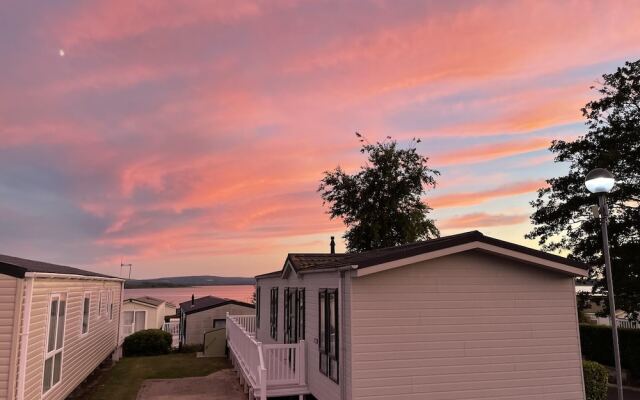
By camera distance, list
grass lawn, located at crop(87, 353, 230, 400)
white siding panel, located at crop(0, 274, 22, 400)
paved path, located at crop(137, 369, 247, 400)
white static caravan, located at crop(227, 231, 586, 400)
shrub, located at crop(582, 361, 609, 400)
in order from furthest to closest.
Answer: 1. grass lawn, located at crop(87, 353, 230, 400)
2. paved path, located at crop(137, 369, 247, 400)
3. shrub, located at crop(582, 361, 609, 400)
4. white static caravan, located at crop(227, 231, 586, 400)
5. white siding panel, located at crop(0, 274, 22, 400)

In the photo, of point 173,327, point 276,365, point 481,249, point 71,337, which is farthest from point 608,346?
point 173,327

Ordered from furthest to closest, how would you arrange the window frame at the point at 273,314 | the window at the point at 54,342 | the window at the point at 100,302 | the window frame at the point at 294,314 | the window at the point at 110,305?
1. the window at the point at 110,305
2. the window at the point at 100,302
3. the window frame at the point at 273,314
4. the window frame at the point at 294,314
5. the window at the point at 54,342

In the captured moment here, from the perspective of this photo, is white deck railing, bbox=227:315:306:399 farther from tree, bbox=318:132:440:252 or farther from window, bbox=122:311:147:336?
window, bbox=122:311:147:336

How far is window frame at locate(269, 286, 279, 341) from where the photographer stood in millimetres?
17078

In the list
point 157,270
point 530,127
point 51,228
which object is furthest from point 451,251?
point 157,270

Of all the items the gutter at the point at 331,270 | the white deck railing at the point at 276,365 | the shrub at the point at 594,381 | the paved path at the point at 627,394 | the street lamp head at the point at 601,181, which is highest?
the street lamp head at the point at 601,181

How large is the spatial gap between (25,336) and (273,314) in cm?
1016

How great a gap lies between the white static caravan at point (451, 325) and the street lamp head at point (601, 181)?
250cm

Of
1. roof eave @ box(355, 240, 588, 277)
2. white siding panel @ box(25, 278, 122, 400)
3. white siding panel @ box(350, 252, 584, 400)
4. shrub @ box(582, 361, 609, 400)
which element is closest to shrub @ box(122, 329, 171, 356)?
white siding panel @ box(25, 278, 122, 400)

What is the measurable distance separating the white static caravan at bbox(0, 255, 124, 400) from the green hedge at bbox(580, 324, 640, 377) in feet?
73.5

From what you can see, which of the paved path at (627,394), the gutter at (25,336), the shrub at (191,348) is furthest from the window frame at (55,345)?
the paved path at (627,394)

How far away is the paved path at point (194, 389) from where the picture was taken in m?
13.3

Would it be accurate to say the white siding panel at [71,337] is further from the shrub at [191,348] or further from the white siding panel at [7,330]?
the shrub at [191,348]

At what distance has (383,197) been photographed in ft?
127
